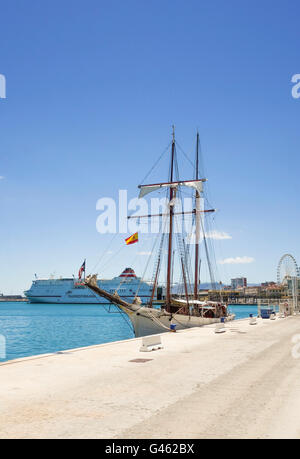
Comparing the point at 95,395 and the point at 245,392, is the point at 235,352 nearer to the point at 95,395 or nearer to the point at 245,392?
the point at 245,392

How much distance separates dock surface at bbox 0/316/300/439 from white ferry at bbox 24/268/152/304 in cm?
16049

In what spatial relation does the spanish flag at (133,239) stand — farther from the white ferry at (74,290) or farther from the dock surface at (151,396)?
the white ferry at (74,290)

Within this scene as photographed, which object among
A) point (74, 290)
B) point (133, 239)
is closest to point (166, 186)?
point (133, 239)

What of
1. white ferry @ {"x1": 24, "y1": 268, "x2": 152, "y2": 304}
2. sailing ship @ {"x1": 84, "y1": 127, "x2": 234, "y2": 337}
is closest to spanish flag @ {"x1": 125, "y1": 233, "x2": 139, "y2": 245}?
sailing ship @ {"x1": 84, "y1": 127, "x2": 234, "y2": 337}

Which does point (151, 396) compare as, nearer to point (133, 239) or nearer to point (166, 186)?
point (133, 239)

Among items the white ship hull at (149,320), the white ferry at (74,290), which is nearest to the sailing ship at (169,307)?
the white ship hull at (149,320)

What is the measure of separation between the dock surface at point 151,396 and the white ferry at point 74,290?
160 m

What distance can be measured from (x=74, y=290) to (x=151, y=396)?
17879 cm

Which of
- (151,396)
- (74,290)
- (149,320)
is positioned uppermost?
(151,396)

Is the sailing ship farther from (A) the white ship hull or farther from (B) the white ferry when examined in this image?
(B) the white ferry

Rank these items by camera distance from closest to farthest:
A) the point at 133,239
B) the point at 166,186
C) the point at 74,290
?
the point at 133,239
the point at 166,186
the point at 74,290

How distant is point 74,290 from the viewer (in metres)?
185

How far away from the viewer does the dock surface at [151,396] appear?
27.0 feet

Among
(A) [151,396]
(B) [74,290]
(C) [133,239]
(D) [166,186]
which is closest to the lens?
(A) [151,396]
